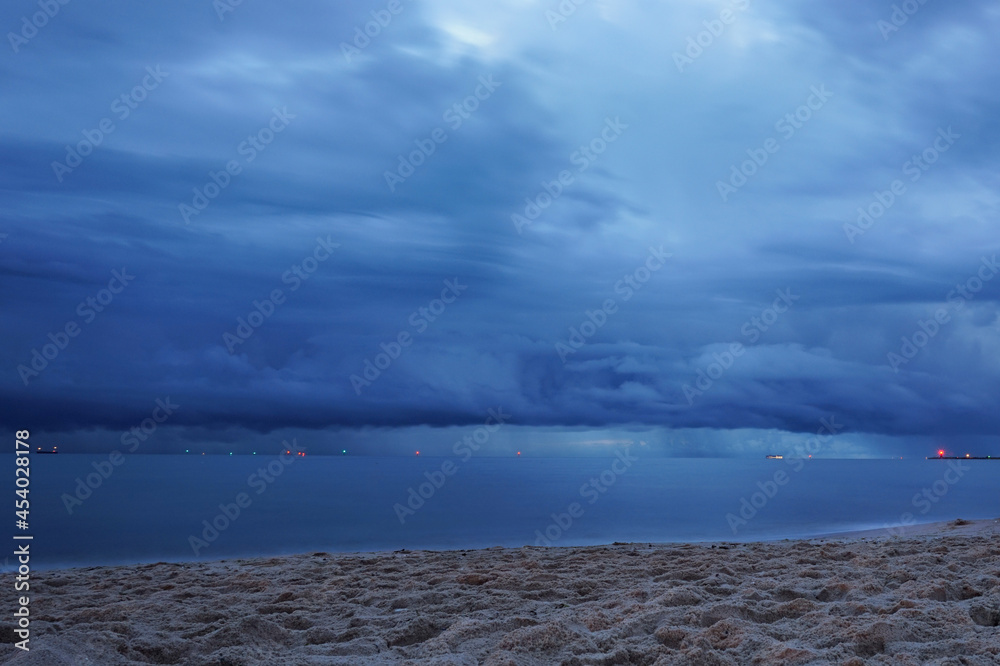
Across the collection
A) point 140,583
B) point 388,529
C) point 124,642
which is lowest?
point 124,642

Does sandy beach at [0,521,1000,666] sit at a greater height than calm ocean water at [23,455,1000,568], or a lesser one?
lesser

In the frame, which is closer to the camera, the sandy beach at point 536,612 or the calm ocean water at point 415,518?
the sandy beach at point 536,612

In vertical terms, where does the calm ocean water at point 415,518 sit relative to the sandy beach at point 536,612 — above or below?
above

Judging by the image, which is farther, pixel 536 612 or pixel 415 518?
pixel 415 518

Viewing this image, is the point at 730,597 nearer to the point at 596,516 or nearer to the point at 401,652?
the point at 401,652

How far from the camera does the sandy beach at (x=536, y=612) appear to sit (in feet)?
19.1

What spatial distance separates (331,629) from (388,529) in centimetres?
1683

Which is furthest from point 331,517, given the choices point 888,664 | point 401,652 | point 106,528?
point 888,664

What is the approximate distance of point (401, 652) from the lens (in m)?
6.18

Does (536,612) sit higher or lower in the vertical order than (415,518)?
lower

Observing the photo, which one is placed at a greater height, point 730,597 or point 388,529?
point 388,529

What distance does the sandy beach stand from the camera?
19.1 ft

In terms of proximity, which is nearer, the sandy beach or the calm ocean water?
the sandy beach

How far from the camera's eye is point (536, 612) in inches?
295
